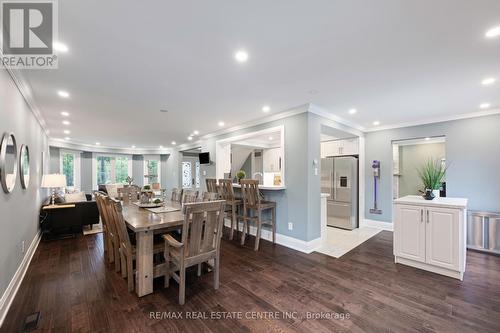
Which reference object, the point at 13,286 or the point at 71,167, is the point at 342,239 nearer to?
the point at 13,286

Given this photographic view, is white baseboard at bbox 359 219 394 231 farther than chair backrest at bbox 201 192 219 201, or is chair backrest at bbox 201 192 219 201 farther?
white baseboard at bbox 359 219 394 231

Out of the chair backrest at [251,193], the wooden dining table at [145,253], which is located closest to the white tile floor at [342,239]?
the chair backrest at [251,193]

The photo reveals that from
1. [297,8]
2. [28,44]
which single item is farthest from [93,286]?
[297,8]

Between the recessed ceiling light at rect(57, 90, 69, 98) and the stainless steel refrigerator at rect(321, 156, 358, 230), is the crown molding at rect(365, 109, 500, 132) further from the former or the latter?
the recessed ceiling light at rect(57, 90, 69, 98)

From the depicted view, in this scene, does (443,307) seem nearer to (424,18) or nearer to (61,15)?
(424,18)

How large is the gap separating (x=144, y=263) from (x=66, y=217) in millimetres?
3411

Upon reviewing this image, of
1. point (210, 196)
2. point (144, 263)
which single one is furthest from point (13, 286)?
point (210, 196)

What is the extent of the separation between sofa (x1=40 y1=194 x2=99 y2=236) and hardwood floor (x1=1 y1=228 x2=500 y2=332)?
1241 millimetres

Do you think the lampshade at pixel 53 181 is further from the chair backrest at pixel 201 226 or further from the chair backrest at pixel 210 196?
the chair backrest at pixel 201 226

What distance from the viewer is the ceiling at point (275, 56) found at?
62.7 inches

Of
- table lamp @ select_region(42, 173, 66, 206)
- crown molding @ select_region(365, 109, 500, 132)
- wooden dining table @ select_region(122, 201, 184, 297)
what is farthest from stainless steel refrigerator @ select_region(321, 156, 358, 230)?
table lamp @ select_region(42, 173, 66, 206)

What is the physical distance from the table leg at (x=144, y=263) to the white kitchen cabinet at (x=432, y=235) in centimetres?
339

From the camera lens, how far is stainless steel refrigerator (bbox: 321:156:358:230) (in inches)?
202

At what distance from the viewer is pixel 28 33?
→ 6.16 feet
